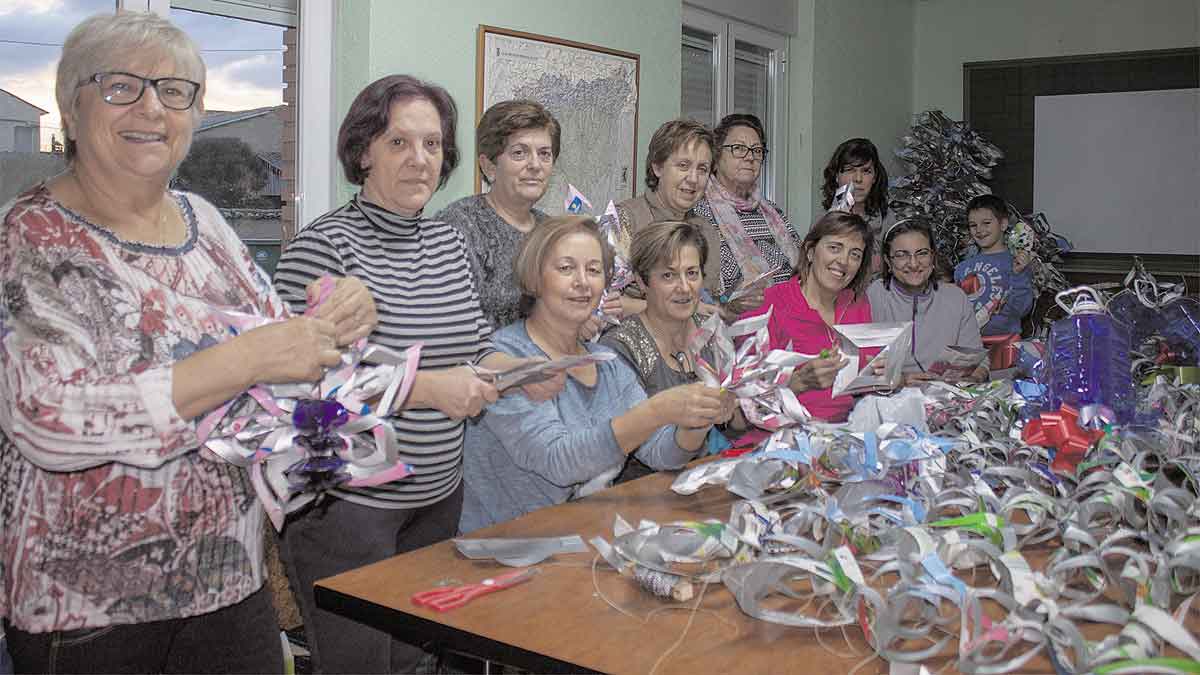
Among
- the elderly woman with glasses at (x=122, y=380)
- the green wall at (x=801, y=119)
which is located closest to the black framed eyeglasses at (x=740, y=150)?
the elderly woman with glasses at (x=122, y=380)

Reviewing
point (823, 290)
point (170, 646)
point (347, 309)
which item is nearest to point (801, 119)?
point (823, 290)

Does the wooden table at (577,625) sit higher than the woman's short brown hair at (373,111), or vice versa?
the woman's short brown hair at (373,111)

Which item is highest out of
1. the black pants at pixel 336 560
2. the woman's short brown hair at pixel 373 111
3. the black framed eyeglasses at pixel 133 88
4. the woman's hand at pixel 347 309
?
the woman's short brown hair at pixel 373 111

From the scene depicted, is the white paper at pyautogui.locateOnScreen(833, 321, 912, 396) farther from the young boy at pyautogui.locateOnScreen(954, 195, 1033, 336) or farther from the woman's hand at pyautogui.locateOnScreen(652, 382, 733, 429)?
the young boy at pyautogui.locateOnScreen(954, 195, 1033, 336)

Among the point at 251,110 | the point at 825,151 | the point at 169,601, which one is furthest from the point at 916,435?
the point at 825,151

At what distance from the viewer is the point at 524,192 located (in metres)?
2.98

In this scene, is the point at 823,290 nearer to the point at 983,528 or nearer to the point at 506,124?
the point at 506,124

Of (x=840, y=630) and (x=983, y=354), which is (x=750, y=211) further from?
(x=840, y=630)

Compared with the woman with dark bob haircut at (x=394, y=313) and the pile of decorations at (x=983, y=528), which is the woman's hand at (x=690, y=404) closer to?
the pile of decorations at (x=983, y=528)

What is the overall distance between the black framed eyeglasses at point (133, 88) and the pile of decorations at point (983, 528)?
939mm

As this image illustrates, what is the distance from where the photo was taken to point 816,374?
2.81 m

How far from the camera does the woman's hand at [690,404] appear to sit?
226cm

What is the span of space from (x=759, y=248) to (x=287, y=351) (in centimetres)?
299

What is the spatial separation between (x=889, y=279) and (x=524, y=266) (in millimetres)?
2532
